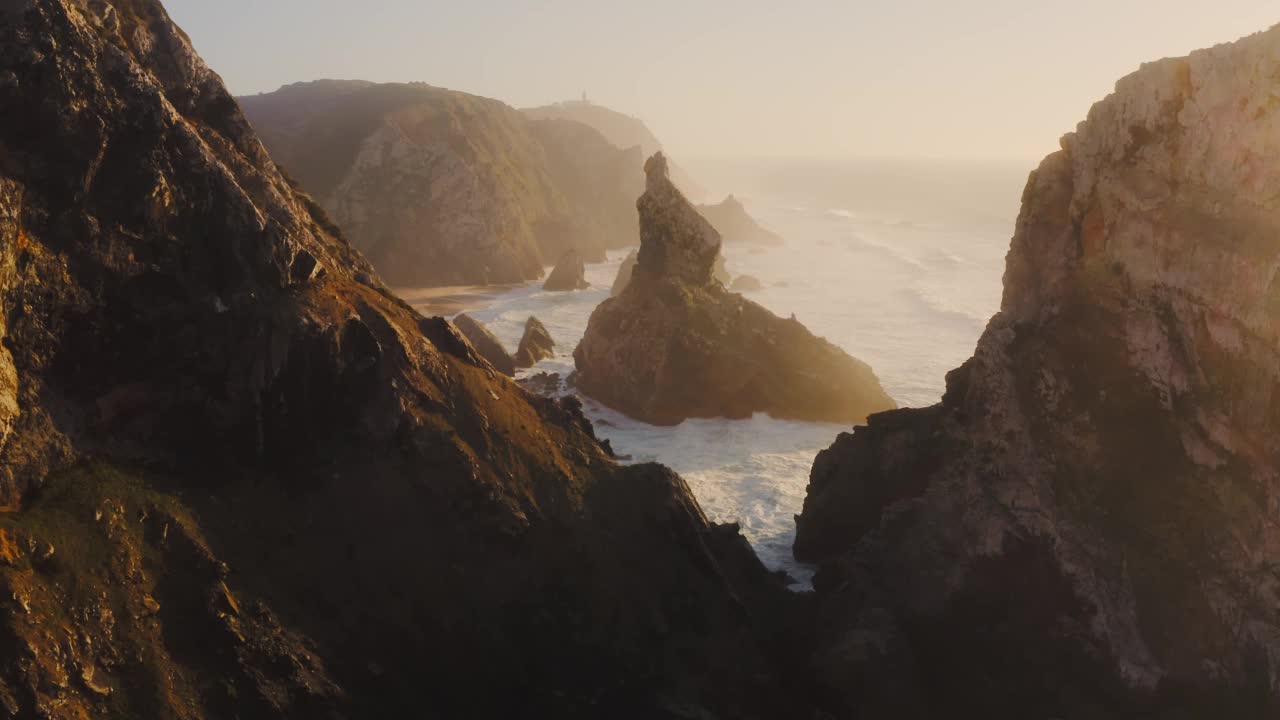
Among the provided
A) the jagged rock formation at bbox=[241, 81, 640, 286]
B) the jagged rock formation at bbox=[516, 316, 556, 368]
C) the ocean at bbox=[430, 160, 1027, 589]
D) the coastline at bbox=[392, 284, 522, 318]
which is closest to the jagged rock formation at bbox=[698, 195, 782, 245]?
the ocean at bbox=[430, 160, 1027, 589]

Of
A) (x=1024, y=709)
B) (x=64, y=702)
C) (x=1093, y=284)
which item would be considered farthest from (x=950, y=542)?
(x=64, y=702)

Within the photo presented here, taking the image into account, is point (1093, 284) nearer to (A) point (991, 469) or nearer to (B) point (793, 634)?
(A) point (991, 469)

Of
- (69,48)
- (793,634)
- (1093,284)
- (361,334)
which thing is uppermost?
(69,48)

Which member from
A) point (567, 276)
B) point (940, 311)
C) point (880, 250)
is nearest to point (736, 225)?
point (880, 250)

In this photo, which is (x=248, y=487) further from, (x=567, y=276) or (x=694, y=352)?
(x=567, y=276)

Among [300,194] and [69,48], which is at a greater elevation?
[69,48]

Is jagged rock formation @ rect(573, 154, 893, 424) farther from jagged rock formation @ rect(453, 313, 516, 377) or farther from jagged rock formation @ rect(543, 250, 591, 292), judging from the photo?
jagged rock formation @ rect(543, 250, 591, 292)

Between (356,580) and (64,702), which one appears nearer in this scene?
(64,702)

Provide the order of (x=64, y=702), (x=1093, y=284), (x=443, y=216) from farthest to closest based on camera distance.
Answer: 1. (x=443, y=216)
2. (x=1093, y=284)
3. (x=64, y=702)
